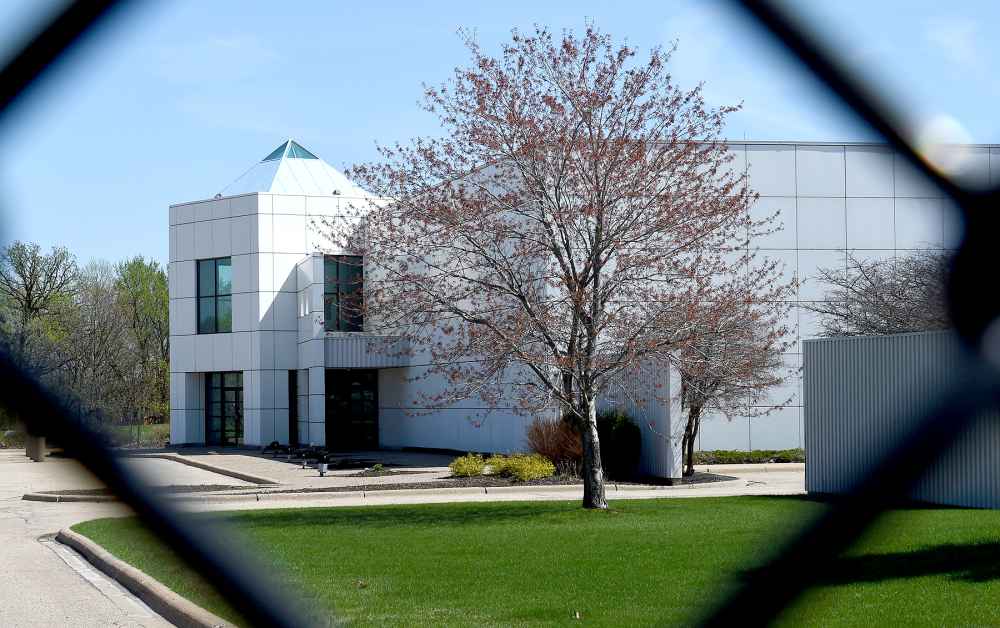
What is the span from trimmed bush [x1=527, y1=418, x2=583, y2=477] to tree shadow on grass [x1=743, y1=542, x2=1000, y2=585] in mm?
13085

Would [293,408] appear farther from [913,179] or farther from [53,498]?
[913,179]

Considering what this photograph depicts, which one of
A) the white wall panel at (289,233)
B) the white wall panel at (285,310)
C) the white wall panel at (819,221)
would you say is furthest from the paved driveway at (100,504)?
the white wall panel at (289,233)

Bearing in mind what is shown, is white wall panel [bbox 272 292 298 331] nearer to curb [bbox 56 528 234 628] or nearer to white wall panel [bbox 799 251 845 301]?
white wall panel [bbox 799 251 845 301]

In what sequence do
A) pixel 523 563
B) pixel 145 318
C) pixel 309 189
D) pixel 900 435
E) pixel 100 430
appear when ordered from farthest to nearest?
pixel 145 318 → pixel 309 189 → pixel 523 563 → pixel 900 435 → pixel 100 430

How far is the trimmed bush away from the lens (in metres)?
22.9

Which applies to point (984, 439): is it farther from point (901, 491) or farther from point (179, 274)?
point (179, 274)

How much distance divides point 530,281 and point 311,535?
4.62m

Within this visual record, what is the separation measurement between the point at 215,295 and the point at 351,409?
6941 millimetres

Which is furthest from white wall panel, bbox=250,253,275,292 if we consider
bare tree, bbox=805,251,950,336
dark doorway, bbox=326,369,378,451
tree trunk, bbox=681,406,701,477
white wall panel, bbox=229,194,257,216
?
tree trunk, bbox=681,406,701,477

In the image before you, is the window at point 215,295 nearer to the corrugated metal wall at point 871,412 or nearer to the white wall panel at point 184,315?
the white wall panel at point 184,315

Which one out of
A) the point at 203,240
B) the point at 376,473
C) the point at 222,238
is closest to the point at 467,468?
the point at 376,473

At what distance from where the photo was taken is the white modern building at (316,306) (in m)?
29.0

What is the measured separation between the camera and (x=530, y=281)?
50.5 ft

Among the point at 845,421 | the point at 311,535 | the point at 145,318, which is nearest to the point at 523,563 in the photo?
the point at 311,535
